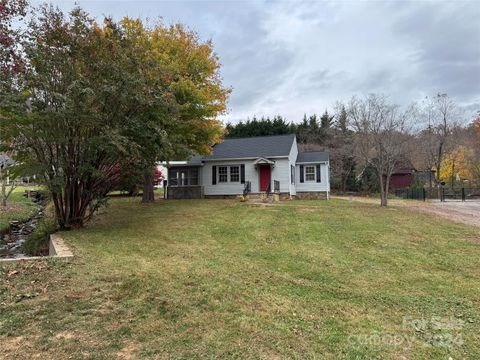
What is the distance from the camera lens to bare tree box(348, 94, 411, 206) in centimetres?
1758

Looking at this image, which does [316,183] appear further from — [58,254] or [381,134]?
[58,254]

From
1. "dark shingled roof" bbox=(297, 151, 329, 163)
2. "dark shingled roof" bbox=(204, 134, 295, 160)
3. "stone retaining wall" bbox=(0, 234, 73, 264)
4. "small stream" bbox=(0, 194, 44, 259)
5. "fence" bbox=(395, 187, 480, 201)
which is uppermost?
"dark shingled roof" bbox=(204, 134, 295, 160)

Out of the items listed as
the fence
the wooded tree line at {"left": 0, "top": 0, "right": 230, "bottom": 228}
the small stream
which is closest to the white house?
the fence

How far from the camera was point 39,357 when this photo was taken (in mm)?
3314

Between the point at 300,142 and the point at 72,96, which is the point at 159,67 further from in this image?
the point at 300,142

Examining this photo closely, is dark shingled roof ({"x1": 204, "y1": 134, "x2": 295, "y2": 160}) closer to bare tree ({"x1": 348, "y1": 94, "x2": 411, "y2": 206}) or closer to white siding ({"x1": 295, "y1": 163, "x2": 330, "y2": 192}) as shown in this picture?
white siding ({"x1": 295, "y1": 163, "x2": 330, "y2": 192})

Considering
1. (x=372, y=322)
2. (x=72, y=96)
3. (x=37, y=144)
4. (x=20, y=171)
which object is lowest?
(x=372, y=322)

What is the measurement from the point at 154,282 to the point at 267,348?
232 cm

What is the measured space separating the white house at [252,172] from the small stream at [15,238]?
9.01 meters

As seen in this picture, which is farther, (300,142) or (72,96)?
(300,142)

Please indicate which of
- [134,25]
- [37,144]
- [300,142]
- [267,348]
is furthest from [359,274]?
[300,142]

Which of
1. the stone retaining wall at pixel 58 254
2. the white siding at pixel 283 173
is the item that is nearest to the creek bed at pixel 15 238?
the stone retaining wall at pixel 58 254

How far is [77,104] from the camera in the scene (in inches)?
349

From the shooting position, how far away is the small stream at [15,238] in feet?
32.1
